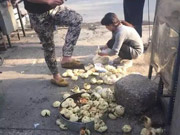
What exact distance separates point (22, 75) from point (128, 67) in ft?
6.07

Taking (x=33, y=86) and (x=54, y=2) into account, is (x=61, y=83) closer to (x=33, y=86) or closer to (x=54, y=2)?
(x=33, y=86)

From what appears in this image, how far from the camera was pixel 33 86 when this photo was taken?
420cm

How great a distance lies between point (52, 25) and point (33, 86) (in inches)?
41.5

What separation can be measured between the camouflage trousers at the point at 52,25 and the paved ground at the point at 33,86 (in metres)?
0.49

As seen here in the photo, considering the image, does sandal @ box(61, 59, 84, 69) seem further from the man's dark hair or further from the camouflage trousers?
the man's dark hair

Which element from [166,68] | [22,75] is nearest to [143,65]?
[166,68]

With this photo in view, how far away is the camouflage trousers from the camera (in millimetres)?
3609

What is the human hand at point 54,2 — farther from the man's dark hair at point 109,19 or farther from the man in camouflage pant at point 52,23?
the man's dark hair at point 109,19

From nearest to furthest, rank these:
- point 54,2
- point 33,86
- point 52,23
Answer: point 54,2 < point 52,23 < point 33,86

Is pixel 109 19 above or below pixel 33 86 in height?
above

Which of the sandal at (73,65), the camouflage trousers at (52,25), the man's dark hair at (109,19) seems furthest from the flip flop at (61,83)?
the man's dark hair at (109,19)

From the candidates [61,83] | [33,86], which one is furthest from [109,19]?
[33,86]

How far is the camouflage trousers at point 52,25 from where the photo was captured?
3.61 m

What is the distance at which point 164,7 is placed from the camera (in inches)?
116
